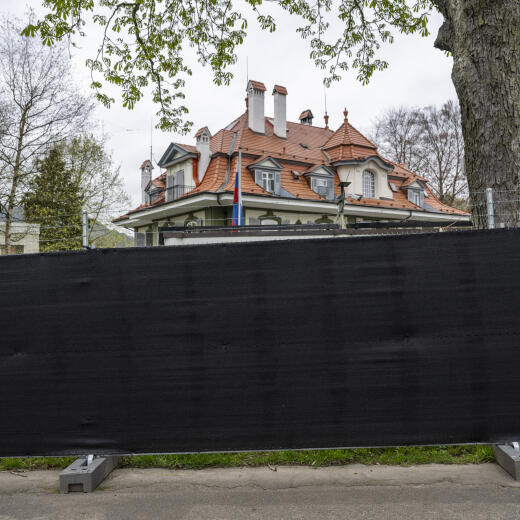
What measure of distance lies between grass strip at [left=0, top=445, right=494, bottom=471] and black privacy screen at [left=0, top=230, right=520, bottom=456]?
662 mm

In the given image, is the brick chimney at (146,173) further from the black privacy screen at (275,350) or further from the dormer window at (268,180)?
the black privacy screen at (275,350)

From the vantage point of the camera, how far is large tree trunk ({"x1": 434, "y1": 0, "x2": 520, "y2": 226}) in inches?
220

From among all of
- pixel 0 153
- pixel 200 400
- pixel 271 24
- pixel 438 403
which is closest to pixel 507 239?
pixel 438 403

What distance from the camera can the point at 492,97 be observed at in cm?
567

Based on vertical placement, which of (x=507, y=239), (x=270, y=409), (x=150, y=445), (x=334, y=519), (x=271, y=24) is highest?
(x=271, y=24)

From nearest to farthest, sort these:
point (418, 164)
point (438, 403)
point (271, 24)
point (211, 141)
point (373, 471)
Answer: point (438, 403), point (373, 471), point (271, 24), point (211, 141), point (418, 164)

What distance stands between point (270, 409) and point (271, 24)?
944 cm

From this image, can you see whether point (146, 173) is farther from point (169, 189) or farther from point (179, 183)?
point (179, 183)

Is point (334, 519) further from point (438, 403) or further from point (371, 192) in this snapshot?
point (371, 192)

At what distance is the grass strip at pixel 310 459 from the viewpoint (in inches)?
169

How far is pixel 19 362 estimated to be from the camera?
12.9 ft

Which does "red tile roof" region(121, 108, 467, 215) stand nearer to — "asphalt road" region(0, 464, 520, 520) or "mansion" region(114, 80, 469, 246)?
"mansion" region(114, 80, 469, 246)

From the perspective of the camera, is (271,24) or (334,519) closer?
(334,519)

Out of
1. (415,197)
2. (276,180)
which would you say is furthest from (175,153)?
(415,197)
